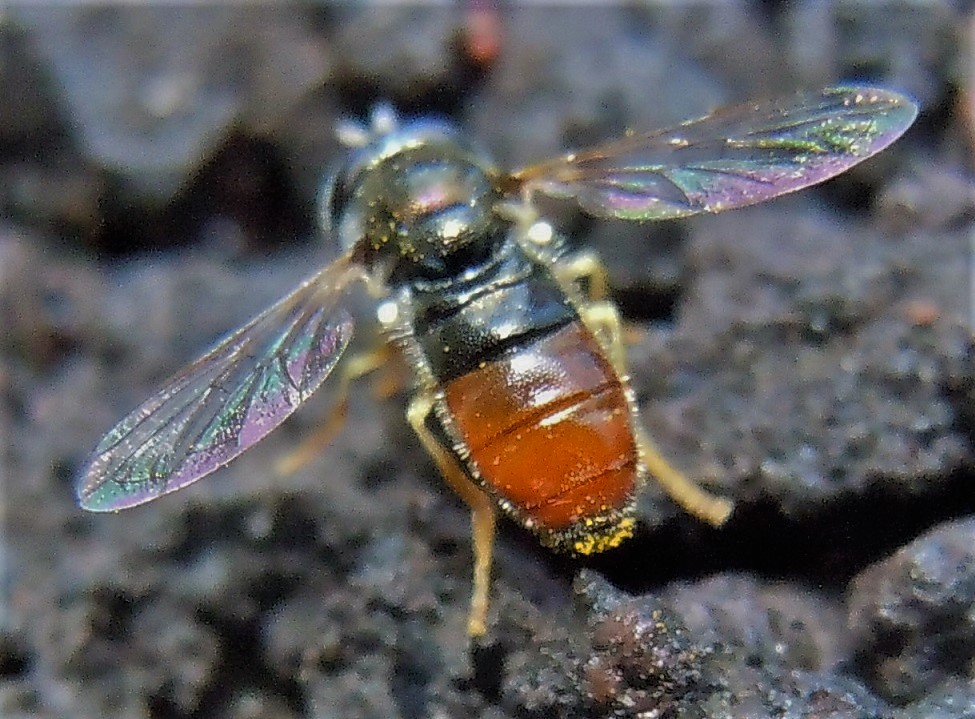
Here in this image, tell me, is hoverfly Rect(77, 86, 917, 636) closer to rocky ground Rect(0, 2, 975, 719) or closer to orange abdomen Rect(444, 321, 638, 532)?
orange abdomen Rect(444, 321, 638, 532)

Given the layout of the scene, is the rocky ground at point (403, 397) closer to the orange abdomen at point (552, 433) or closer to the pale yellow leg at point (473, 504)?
the pale yellow leg at point (473, 504)

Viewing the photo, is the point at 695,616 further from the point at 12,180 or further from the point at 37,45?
the point at 37,45

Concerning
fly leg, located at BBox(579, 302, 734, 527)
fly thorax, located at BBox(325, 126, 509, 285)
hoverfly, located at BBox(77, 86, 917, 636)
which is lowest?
fly leg, located at BBox(579, 302, 734, 527)

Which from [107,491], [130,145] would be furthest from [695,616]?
[130,145]

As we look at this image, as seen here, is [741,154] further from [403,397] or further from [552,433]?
[403,397]

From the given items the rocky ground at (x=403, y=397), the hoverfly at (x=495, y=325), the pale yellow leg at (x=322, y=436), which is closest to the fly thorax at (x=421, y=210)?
the hoverfly at (x=495, y=325)

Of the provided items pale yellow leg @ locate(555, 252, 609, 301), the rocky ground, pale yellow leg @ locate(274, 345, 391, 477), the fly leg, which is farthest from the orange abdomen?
pale yellow leg @ locate(274, 345, 391, 477)
